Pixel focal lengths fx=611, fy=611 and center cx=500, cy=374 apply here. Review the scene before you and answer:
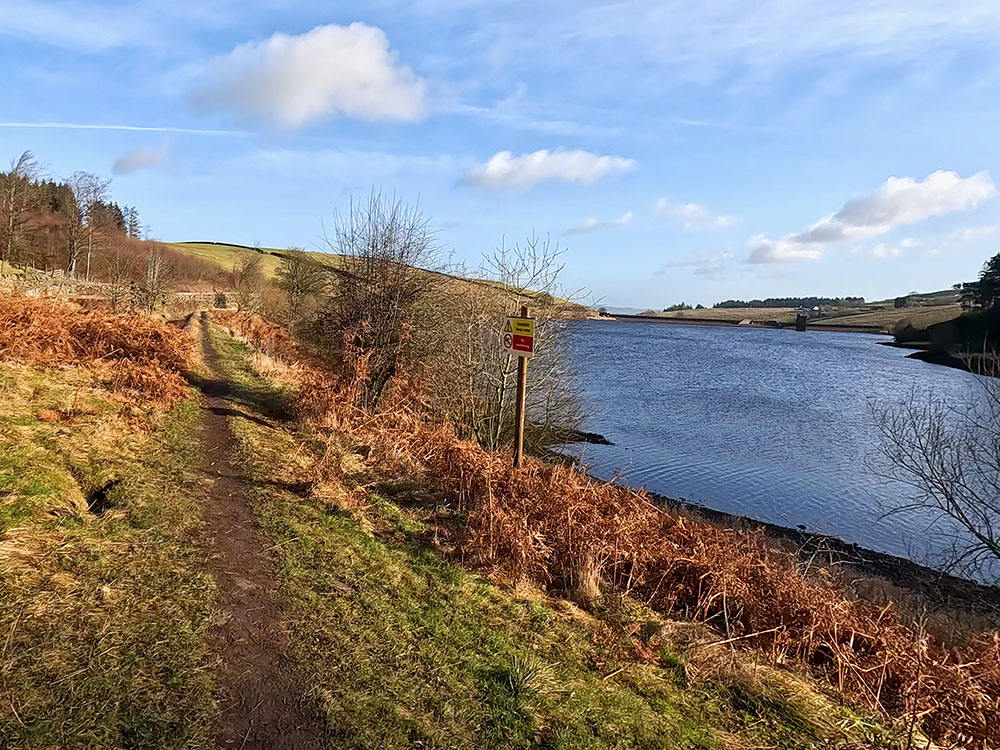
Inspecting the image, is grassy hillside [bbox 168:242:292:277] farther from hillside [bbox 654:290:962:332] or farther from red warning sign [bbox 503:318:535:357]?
hillside [bbox 654:290:962:332]

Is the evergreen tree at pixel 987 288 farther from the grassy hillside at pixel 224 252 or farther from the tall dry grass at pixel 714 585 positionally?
the grassy hillside at pixel 224 252

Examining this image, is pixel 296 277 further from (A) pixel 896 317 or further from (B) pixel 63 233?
(A) pixel 896 317

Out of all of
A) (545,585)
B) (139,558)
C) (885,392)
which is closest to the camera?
(139,558)

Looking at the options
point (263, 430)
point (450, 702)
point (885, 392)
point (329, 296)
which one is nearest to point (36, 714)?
point (450, 702)

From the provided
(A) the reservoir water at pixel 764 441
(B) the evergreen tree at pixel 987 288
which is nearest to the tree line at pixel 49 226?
(A) the reservoir water at pixel 764 441

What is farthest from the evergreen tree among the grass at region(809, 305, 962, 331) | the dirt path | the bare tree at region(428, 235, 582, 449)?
the dirt path

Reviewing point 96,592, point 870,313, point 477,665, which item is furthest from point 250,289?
point 870,313

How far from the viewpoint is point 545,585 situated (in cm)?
656

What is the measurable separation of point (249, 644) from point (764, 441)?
23.8m

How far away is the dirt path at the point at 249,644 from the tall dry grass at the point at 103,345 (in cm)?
483

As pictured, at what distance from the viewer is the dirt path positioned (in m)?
3.55

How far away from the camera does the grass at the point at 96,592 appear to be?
3393 mm

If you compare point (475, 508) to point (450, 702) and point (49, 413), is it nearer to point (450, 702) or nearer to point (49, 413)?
point (450, 702)

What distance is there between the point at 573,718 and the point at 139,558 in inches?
148
